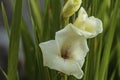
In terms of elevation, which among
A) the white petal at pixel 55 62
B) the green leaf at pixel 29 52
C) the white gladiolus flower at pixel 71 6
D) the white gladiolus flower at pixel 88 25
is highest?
the white gladiolus flower at pixel 71 6

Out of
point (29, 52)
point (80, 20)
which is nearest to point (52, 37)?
point (29, 52)

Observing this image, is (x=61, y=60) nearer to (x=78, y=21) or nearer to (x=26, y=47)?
(x=78, y=21)

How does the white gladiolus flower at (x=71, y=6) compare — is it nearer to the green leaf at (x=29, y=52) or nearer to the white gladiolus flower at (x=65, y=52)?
the white gladiolus flower at (x=65, y=52)

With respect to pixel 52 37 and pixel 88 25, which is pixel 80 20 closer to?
pixel 88 25

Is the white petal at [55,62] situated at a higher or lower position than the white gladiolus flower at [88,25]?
lower

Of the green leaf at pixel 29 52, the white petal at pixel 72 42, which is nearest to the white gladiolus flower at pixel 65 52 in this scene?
the white petal at pixel 72 42

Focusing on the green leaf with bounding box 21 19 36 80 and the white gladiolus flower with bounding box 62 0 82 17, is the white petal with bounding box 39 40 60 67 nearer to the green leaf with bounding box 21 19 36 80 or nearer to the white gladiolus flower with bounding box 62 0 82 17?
the white gladiolus flower with bounding box 62 0 82 17

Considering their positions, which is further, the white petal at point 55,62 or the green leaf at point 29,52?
the green leaf at point 29,52
